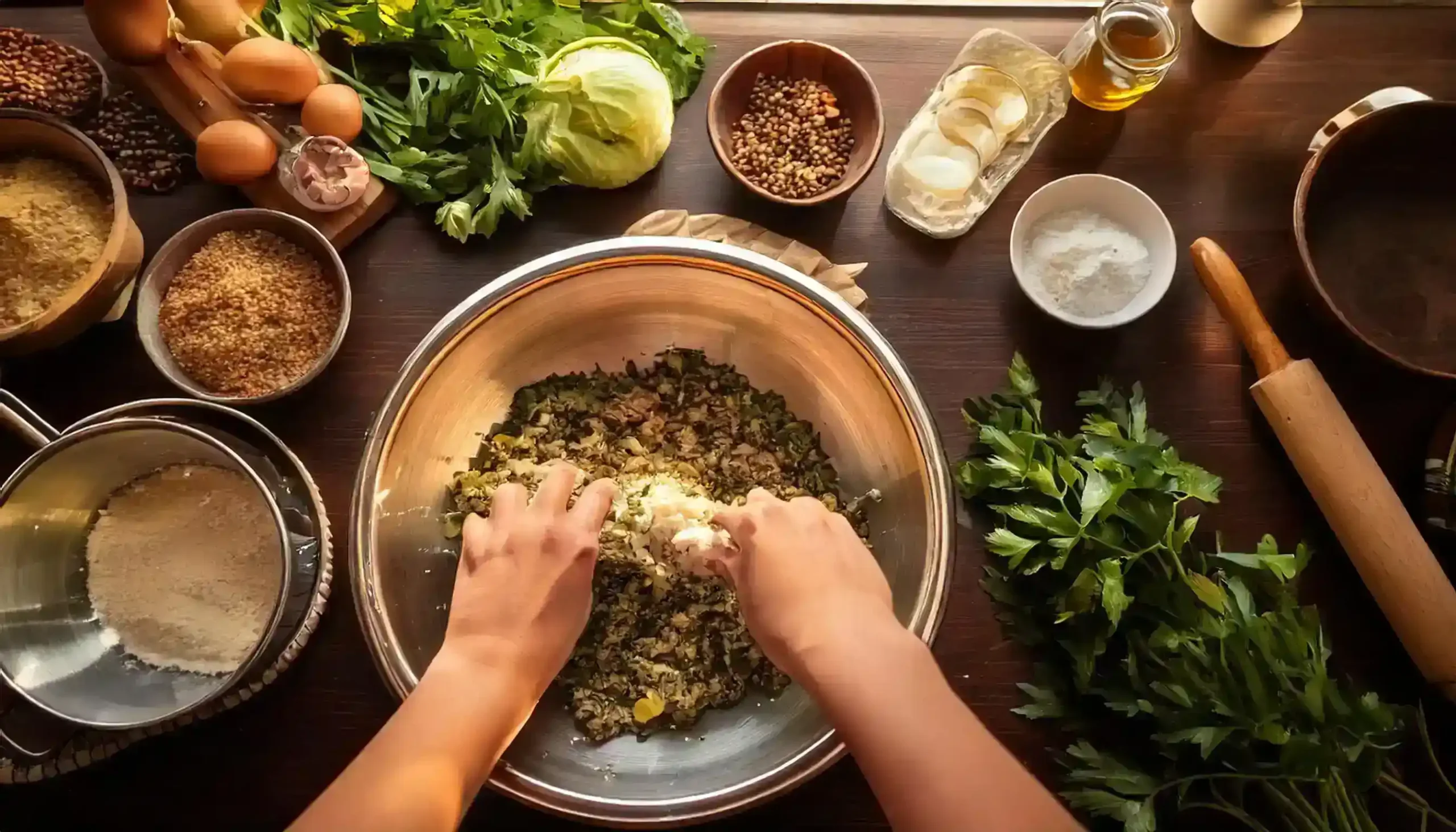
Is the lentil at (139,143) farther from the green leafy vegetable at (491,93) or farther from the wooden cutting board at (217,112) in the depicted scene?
the green leafy vegetable at (491,93)

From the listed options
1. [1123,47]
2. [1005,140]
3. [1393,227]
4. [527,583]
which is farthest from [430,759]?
[1393,227]

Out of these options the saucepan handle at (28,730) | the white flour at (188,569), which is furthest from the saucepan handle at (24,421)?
the saucepan handle at (28,730)

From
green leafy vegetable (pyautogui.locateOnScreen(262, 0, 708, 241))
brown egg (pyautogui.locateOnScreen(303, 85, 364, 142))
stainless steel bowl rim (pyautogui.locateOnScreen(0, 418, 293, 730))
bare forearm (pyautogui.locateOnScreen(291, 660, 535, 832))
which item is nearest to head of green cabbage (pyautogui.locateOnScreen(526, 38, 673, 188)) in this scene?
green leafy vegetable (pyautogui.locateOnScreen(262, 0, 708, 241))

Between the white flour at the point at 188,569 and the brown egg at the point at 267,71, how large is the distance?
0.50 m

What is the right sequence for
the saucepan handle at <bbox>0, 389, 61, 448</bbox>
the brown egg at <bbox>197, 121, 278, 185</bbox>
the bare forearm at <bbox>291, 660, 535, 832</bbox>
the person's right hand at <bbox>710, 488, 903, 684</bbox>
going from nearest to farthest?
1. the bare forearm at <bbox>291, 660, 535, 832</bbox>
2. the person's right hand at <bbox>710, 488, 903, 684</bbox>
3. the saucepan handle at <bbox>0, 389, 61, 448</bbox>
4. the brown egg at <bbox>197, 121, 278, 185</bbox>

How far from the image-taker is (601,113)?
1.17m

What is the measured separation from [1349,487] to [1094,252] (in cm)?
43

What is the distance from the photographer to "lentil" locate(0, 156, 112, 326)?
3.61ft

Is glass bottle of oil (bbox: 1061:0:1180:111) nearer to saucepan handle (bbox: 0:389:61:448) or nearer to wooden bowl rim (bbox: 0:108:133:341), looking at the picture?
wooden bowl rim (bbox: 0:108:133:341)

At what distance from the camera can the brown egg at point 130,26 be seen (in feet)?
3.67

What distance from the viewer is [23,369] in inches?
46.6

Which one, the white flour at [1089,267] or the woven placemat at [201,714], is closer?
the woven placemat at [201,714]

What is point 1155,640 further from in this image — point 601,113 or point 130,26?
point 130,26

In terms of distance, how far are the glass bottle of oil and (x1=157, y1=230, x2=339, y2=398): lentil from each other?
3.64ft
